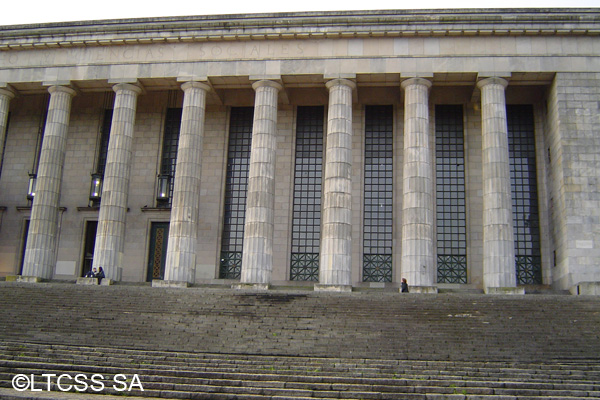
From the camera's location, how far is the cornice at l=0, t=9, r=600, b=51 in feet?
110

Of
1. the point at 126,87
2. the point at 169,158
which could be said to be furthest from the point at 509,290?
the point at 126,87

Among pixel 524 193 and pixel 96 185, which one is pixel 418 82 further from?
pixel 96 185

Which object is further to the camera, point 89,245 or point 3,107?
point 89,245

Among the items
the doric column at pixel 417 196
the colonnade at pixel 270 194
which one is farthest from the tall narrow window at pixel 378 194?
the doric column at pixel 417 196

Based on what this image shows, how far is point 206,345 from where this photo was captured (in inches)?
898

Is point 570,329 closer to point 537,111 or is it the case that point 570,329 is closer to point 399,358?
point 399,358

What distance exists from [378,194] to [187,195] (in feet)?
33.8

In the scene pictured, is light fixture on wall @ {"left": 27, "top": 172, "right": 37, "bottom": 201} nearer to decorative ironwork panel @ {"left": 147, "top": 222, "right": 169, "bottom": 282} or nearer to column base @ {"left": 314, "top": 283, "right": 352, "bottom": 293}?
decorative ironwork panel @ {"left": 147, "top": 222, "right": 169, "bottom": 282}

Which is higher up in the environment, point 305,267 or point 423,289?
point 305,267

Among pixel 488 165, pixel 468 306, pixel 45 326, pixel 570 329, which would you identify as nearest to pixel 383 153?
pixel 488 165

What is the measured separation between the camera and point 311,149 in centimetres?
3856

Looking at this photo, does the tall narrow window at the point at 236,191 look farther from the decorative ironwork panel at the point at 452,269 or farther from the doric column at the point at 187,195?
the decorative ironwork panel at the point at 452,269

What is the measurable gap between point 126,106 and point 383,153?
1380 cm

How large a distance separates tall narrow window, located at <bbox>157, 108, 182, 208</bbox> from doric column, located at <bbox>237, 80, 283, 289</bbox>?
644cm
